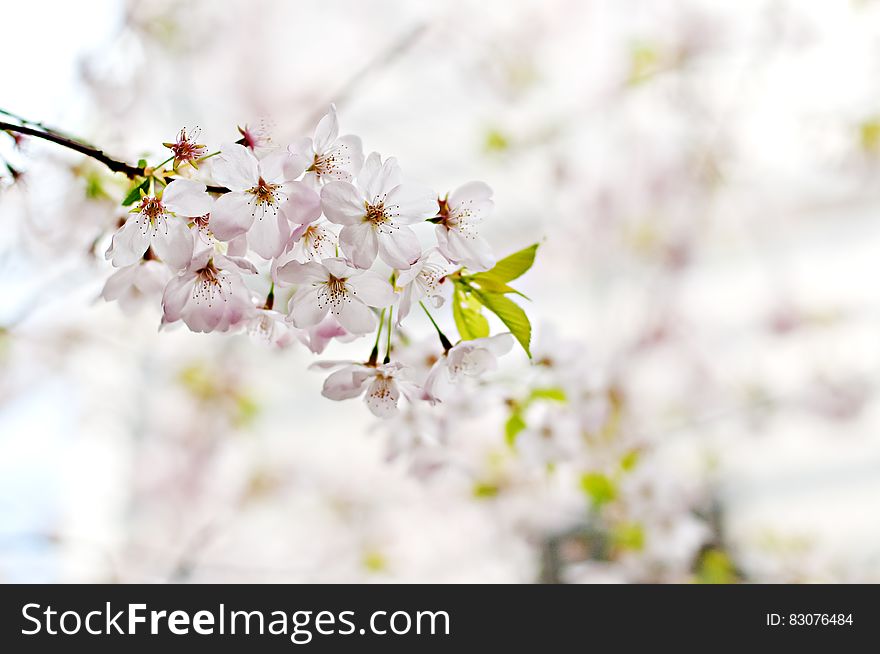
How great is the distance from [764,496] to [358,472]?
160cm

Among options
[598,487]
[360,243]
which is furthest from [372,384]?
[598,487]

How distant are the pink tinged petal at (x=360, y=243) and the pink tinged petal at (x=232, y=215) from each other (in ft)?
0.18

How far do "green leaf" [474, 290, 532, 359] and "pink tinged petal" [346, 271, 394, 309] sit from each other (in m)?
0.07

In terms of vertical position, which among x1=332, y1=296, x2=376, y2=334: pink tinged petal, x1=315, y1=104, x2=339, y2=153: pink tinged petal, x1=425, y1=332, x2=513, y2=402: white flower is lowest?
x1=425, y1=332, x2=513, y2=402: white flower

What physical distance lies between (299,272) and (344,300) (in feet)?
0.12

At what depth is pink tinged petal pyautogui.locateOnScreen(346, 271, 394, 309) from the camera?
0.44 meters

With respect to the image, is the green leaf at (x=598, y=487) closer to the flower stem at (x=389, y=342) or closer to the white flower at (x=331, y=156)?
the flower stem at (x=389, y=342)

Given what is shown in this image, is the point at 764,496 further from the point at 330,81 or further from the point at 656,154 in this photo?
the point at 330,81

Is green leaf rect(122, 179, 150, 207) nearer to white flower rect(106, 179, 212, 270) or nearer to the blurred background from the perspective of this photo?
white flower rect(106, 179, 212, 270)

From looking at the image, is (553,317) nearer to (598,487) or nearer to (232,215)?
(598,487)

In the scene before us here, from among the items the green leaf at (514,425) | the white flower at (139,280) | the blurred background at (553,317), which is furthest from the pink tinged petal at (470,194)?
the blurred background at (553,317)

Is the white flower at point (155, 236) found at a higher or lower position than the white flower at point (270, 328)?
higher

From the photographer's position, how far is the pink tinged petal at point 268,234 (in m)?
0.41

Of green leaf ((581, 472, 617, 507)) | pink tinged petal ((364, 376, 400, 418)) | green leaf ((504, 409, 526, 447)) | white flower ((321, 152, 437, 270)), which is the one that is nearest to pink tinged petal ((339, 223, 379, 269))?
white flower ((321, 152, 437, 270))
